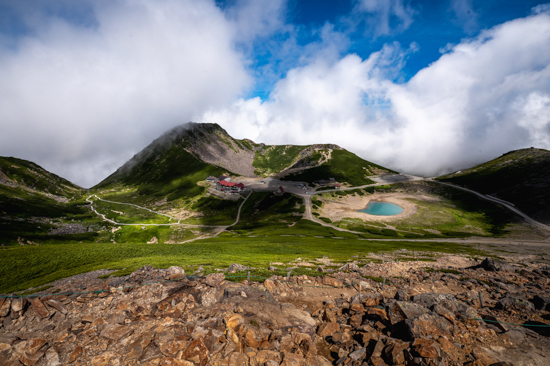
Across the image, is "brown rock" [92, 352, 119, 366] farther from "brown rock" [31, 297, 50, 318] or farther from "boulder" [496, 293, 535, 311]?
"boulder" [496, 293, 535, 311]

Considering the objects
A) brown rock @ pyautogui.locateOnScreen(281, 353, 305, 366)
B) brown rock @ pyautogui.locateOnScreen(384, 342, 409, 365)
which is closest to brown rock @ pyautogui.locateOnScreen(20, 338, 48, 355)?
brown rock @ pyautogui.locateOnScreen(281, 353, 305, 366)

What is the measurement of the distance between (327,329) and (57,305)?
20.8 m

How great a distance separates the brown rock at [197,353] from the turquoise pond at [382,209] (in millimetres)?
152261

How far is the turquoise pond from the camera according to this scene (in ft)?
488

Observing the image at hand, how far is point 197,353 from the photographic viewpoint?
13.4 meters

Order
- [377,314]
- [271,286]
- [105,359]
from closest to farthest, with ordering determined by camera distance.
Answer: [105,359] → [377,314] → [271,286]

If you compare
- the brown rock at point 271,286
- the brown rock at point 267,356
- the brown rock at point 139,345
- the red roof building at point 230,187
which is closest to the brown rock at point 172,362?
the brown rock at point 139,345

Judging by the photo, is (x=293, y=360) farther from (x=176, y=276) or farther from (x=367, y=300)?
(x=176, y=276)

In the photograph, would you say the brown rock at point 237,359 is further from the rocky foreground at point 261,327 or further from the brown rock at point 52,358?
the brown rock at point 52,358

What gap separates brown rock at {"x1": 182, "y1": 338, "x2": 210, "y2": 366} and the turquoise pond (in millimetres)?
152261

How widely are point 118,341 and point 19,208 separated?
603 feet

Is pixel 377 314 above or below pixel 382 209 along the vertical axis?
below

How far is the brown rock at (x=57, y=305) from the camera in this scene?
53.2ft

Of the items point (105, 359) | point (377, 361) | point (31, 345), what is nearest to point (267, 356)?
point (377, 361)
